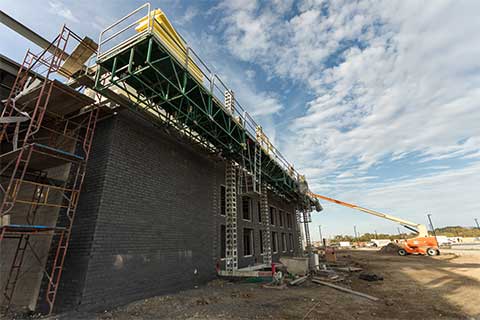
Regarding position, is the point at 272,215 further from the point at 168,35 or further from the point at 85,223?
the point at 168,35

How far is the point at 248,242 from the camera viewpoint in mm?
17578

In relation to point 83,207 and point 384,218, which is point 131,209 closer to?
point 83,207

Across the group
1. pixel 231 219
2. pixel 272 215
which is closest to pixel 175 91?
pixel 231 219

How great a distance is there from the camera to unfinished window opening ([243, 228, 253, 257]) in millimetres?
17109

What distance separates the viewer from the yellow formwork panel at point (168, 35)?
23.6ft

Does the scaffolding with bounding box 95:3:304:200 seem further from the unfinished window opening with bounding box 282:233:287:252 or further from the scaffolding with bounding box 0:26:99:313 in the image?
the unfinished window opening with bounding box 282:233:287:252

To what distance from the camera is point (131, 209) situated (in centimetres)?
841

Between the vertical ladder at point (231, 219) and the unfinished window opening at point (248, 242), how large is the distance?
345 centimetres

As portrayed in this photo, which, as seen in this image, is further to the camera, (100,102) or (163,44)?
(100,102)

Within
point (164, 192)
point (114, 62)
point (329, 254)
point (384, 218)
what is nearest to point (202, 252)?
point (164, 192)

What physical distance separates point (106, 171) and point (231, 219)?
7.22 m

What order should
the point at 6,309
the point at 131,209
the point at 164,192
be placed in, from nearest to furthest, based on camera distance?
the point at 6,309, the point at 131,209, the point at 164,192

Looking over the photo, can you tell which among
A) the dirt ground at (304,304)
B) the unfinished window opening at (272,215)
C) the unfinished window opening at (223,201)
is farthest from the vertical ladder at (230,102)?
the unfinished window opening at (272,215)

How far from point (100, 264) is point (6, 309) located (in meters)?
2.70
